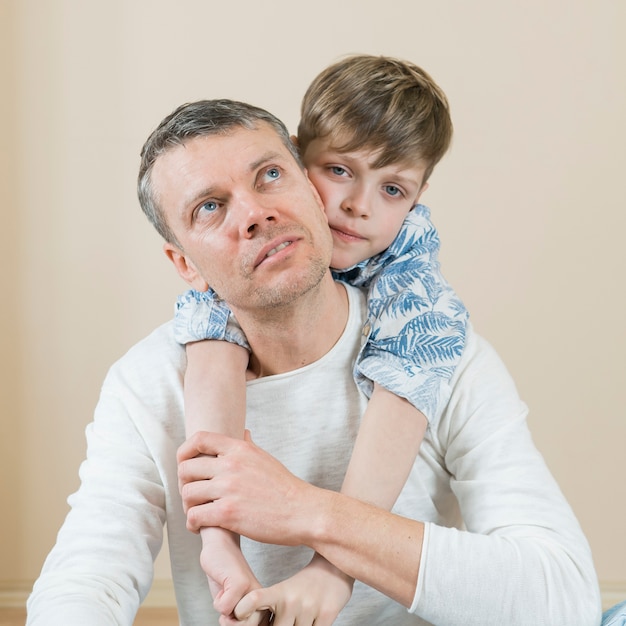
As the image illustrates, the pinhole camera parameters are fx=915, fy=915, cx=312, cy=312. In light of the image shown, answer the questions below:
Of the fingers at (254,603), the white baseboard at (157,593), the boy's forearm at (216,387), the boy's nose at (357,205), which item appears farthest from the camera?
the white baseboard at (157,593)

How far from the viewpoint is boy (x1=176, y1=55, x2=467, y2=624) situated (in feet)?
4.50

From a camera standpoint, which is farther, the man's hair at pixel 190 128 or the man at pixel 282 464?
the man's hair at pixel 190 128

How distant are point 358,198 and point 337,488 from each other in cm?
54

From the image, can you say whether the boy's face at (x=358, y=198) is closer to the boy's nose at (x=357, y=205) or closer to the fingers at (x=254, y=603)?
the boy's nose at (x=357, y=205)

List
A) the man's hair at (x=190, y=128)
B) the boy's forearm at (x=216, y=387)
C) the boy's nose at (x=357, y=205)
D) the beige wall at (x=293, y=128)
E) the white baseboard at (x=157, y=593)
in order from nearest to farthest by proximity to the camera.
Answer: the boy's forearm at (x=216, y=387)
the man's hair at (x=190, y=128)
the boy's nose at (x=357, y=205)
the beige wall at (x=293, y=128)
the white baseboard at (x=157, y=593)

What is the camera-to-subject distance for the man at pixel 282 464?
1.35 m

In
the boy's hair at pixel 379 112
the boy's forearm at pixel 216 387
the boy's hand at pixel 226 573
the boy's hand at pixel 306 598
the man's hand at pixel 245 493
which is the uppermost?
the boy's hair at pixel 379 112

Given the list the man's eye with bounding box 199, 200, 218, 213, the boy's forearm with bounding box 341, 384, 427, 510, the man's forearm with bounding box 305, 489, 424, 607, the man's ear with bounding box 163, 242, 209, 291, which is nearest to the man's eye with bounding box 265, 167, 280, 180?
the man's eye with bounding box 199, 200, 218, 213

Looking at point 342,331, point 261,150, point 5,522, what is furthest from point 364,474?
point 5,522

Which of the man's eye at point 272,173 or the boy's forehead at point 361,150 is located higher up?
the boy's forehead at point 361,150

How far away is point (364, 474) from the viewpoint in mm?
1441

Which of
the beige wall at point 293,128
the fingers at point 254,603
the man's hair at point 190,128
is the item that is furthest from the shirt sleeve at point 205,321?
the beige wall at point 293,128

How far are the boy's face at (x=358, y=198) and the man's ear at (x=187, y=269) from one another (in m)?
0.26

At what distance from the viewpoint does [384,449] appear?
146 cm
